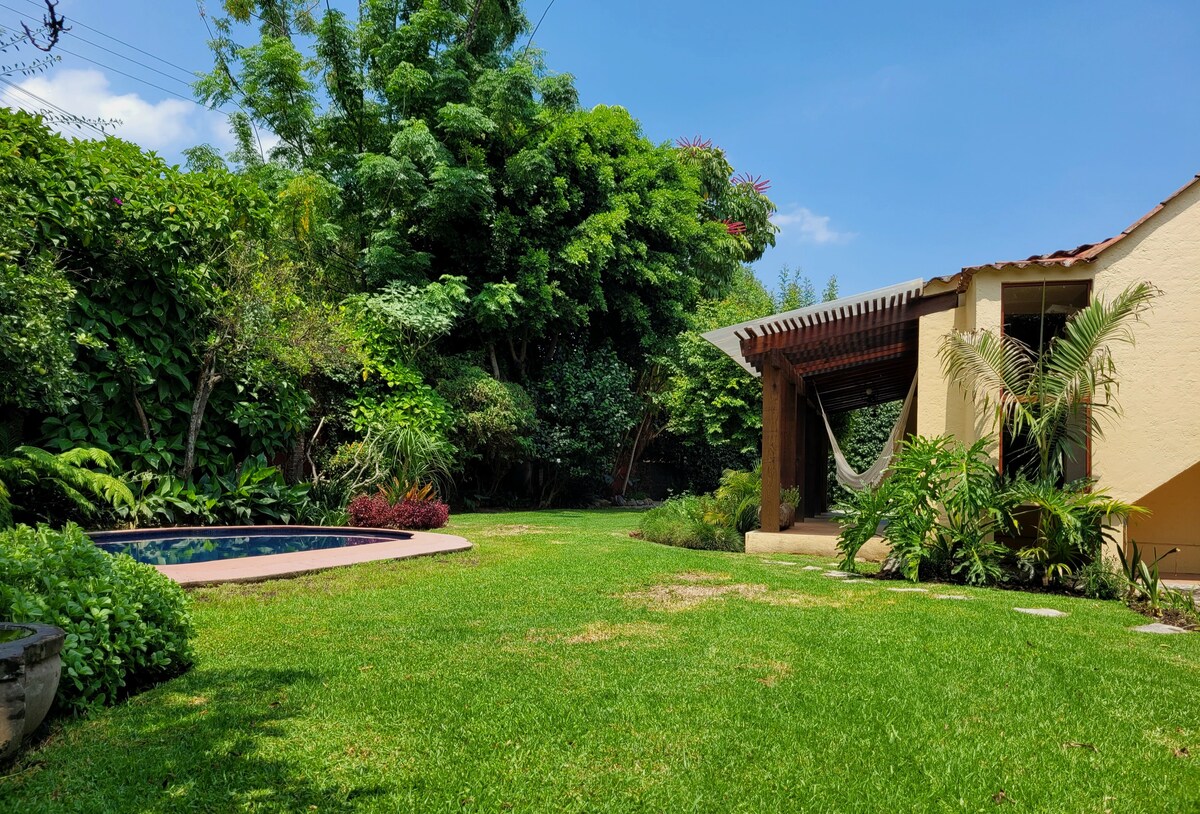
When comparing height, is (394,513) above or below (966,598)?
above

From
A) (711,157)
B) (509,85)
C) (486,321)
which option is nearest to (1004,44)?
(509,85)

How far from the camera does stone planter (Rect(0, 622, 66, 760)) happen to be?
8.89 ft

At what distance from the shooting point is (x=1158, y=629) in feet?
17.2

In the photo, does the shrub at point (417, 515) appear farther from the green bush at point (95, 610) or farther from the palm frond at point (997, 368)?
the palm frond at point (997, 368)

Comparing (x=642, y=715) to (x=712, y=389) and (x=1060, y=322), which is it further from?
(x=712, y=389)

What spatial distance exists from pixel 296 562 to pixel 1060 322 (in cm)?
976

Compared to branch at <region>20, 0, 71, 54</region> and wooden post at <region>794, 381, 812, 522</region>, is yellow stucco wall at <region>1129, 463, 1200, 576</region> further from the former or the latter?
branch at <region>20, 0, 71, 54</region>

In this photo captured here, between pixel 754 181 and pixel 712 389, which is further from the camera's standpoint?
pixel 754 181

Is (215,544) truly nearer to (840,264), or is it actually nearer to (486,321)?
(486,321)

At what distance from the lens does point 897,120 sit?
1555 centimetres

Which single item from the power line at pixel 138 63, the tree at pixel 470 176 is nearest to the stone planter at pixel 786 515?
the tree at pixel 470 176

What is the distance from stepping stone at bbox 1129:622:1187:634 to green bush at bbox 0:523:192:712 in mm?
6009

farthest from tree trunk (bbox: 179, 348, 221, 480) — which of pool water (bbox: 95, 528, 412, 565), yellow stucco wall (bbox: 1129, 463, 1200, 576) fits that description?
yellow stucco wall (bbox: 1129, 463, 1200, 576)

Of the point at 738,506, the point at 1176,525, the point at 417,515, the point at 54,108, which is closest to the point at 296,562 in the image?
the point at 417,515
